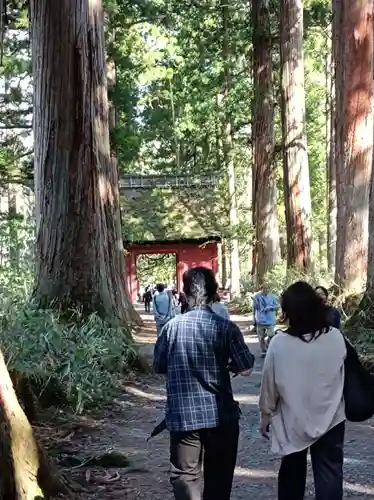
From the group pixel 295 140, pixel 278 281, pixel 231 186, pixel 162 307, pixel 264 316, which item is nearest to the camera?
pixel 264 316

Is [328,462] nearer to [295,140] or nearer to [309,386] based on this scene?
[309,386]

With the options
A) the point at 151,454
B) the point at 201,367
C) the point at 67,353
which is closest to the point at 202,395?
the point at 201,367

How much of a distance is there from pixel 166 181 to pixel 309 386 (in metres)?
31.3

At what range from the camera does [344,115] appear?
50.1ft

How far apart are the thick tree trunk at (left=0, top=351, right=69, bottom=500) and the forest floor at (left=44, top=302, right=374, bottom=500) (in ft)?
2.85

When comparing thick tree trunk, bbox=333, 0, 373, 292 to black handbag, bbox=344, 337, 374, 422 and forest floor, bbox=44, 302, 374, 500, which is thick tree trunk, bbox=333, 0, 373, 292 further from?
black handbag, bbox=344, 337, 374, 422

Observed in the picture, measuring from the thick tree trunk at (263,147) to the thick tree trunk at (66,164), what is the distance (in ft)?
40.3

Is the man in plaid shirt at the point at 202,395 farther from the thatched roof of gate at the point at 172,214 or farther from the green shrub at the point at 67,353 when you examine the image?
the thatched roof of gate at the point at 172,214

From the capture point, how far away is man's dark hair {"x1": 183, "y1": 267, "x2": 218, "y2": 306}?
4293mm

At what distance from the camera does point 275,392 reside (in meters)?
4.19

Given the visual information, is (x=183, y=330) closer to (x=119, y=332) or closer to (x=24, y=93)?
(x=119, y=332)

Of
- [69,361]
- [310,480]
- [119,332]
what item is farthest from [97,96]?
[310,480]

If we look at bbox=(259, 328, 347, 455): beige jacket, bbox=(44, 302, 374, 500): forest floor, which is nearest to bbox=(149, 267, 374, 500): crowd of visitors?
bbox=(259, 328, 347, 455): beige jacket

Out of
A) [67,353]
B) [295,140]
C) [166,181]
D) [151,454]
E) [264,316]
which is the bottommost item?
[151,454]
